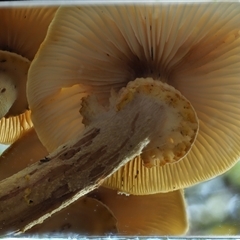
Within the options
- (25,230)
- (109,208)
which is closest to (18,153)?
(109,208)

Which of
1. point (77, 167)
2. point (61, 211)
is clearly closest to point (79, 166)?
point (77, 167)

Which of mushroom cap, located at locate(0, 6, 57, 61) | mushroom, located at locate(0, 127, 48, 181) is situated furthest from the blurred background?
mushroom cap, located at locate(0, 6, 57, 61)

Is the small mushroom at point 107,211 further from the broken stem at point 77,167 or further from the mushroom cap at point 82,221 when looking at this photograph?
the broken stem at point 77,167

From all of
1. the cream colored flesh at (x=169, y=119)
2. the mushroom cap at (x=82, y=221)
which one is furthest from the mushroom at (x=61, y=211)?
the cream colored flesh at (x=169, y=119)

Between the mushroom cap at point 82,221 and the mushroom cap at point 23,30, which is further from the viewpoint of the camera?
the mushroom cap at point 23,30

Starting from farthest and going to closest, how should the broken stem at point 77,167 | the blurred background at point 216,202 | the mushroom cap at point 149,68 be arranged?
1. the blurred background at point 216,202
2. the mushroom cap at point 149,68
3. the broken stem at point 77,167

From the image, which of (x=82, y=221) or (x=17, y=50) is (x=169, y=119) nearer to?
(x=82, y=221)

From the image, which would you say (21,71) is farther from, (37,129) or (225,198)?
(225,198)
